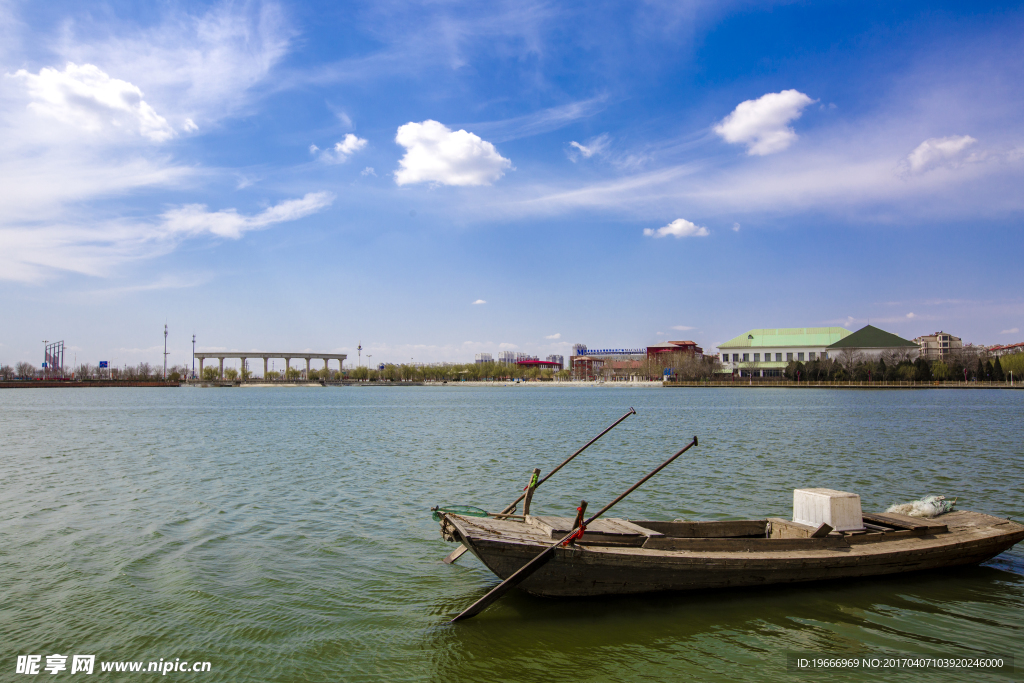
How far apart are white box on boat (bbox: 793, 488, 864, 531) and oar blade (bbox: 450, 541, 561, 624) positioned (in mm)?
5286

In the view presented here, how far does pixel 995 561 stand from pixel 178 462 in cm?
2791

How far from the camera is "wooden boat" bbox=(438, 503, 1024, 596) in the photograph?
8.97m

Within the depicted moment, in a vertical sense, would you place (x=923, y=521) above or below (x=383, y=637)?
above

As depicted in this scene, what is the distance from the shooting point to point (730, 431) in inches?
1598

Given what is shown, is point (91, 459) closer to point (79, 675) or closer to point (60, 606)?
point (60, 606)

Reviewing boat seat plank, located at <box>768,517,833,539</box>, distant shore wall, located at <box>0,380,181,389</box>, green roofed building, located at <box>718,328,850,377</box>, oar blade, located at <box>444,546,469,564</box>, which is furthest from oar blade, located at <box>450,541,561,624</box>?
distant shore wall, located at <box>0,380,181,389</box>

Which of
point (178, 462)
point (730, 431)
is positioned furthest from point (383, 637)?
point (730, 431)

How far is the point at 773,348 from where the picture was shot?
579ft

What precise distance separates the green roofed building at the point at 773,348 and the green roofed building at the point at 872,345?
682 centimetres

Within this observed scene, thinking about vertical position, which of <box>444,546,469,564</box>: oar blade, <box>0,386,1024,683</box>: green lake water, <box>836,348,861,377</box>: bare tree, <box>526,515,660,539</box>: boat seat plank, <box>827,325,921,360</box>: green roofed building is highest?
<box>827,325,921,360</box>: green roofed building

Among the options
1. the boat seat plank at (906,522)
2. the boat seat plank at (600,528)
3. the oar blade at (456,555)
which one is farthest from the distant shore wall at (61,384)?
the boat seat plank at (906,522)

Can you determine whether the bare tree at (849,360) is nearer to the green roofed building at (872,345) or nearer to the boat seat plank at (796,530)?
the green roofed building at (872,345)

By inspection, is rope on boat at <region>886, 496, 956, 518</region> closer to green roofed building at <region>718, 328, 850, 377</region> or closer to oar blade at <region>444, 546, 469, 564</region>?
oar blade at <region>444, 546, 469, 564</region>

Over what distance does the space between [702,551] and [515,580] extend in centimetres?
306
